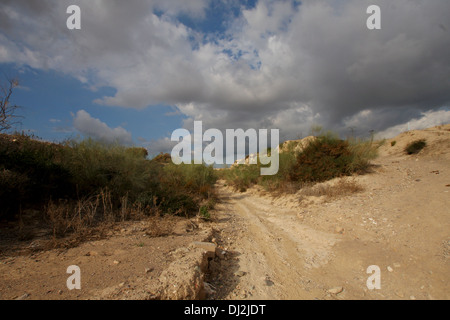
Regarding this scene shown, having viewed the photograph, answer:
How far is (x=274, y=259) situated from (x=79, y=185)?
18.1 feet

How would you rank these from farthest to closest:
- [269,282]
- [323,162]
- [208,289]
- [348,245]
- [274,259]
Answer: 1. [323,162]
2. [348,245]
3. [274,259]
4. [269,282]
5. [208,289]

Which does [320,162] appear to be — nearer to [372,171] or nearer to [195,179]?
[372,171]

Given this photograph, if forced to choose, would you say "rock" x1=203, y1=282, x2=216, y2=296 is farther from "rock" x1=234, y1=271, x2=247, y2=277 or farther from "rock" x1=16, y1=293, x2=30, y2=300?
"rock" x1=16, y1=293, x2=30, y2=300

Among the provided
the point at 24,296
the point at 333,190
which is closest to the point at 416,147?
the point at 333,190

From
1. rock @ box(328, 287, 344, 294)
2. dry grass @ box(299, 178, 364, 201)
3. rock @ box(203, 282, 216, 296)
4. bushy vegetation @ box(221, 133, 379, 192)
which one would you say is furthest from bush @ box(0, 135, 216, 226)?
bushy vegetation @ box(221, 133, 379, 192)

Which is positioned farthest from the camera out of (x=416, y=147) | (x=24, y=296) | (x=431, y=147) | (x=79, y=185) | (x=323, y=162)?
(x=416, y=147)

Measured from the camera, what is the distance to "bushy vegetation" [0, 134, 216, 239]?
4695 mm

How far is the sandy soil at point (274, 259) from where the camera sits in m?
2.79

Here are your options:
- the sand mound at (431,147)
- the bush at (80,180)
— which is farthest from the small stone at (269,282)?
the sand mound at (431,147)

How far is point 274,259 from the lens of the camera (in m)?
4.26

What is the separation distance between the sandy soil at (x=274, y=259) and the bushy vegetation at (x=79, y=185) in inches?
36.3

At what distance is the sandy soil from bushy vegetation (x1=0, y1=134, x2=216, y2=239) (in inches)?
36.3

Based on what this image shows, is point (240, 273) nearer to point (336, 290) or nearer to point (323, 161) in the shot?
point (336, 290)

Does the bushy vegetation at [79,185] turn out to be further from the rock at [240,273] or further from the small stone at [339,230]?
the small stone at [339,230]
